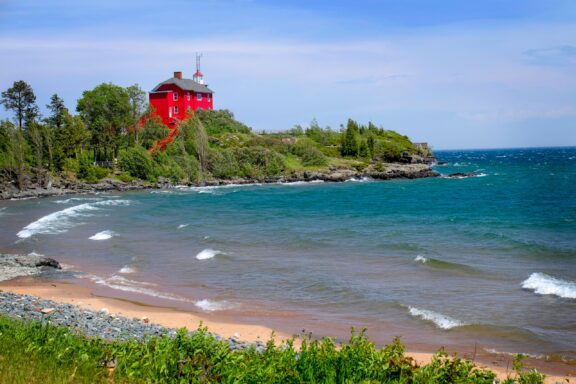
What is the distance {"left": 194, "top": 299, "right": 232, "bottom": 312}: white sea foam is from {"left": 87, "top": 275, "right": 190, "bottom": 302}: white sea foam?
79cm

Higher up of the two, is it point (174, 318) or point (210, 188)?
point (210, 188)

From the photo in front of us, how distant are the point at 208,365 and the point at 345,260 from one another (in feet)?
64.5

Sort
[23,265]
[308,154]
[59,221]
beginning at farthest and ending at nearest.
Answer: [308,154] → [59,221] → [23,265]

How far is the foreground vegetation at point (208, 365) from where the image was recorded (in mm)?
9242

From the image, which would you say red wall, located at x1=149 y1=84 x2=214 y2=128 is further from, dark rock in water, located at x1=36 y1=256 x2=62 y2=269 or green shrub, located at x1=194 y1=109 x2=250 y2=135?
dark rock in water, located at x1=36 y1=256 x2=62 y2=269

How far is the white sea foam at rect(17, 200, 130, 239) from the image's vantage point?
39.4 metres

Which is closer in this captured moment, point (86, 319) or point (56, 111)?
point (86, 319)

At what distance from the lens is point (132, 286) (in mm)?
24344

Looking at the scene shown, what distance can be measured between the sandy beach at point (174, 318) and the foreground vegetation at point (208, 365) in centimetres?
323

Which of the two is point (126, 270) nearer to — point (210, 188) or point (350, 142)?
point (210, 188)

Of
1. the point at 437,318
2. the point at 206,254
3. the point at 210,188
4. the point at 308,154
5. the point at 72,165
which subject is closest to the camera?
the point at 437,318

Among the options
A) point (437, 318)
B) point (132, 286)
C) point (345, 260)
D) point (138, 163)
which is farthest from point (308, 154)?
point (437, 318)

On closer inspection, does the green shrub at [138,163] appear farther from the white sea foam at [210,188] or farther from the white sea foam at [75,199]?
the white sea foam at [75,199]

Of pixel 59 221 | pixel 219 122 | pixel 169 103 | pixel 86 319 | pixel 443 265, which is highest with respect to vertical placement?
pixel 169 103
